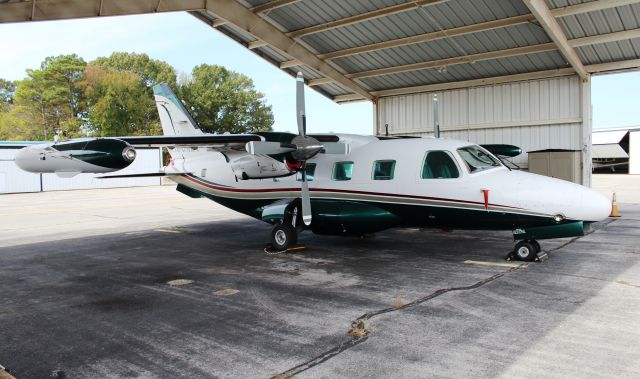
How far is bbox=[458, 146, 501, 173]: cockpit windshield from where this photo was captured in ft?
31.3

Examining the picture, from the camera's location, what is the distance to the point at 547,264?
8.99 meters

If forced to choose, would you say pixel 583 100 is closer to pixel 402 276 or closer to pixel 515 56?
pixel 515 56

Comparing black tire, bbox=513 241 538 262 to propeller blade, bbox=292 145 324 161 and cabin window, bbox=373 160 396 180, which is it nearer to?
cabin window, bbox=373 160 396 180

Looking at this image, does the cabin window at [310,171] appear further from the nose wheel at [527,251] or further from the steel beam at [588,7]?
the steel beam at [588,7]

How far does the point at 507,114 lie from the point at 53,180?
37711 mm

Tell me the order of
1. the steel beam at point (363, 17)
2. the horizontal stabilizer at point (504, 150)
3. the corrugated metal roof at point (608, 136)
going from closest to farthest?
the horizontal stabilizer at point (504, 150)
the steel beam at point (363, 17)
the corrugated metal roof at point (608, 136)

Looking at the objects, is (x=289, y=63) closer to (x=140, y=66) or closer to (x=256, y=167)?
(x=256, y=167)

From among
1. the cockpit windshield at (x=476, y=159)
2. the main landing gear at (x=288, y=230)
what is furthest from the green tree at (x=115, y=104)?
the cockpit windshield at (x=476, y=159)

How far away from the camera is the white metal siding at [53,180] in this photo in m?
36.9

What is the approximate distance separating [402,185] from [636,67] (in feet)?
43.1

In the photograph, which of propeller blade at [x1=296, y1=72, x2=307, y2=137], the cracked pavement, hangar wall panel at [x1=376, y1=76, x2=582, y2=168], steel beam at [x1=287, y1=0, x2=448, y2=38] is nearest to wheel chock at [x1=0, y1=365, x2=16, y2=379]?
the cracked pavement

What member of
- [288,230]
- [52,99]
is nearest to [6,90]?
[52,99]

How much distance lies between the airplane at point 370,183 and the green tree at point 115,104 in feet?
156

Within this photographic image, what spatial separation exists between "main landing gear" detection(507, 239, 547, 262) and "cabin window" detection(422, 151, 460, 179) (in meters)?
1.91
